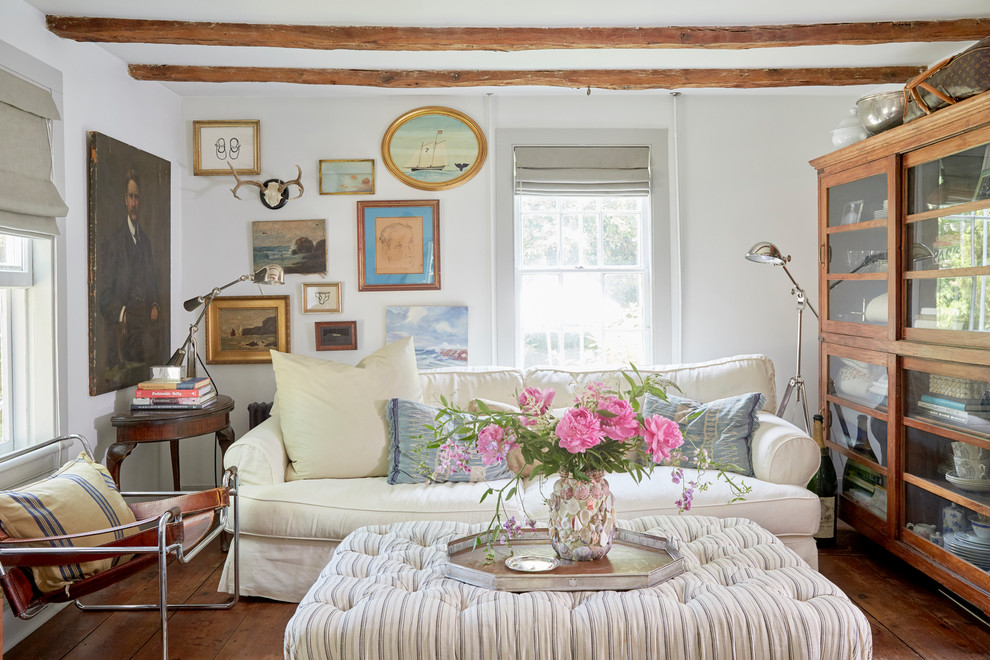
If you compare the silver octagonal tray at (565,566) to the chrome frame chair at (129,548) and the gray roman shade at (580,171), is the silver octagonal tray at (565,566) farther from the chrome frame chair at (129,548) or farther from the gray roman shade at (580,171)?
the gray roman shade at (580,171)

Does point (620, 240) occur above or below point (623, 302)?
above

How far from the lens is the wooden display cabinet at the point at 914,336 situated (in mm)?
2633

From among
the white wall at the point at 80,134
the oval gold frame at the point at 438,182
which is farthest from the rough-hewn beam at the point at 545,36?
the oval gold frame at the point at 438,182

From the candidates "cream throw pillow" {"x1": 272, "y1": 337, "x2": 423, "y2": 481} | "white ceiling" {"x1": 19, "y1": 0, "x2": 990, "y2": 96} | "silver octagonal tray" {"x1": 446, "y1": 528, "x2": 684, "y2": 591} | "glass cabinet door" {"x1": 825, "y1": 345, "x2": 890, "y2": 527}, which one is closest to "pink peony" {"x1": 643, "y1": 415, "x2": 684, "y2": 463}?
"silver octagonal tray" {"x1": 446, "y1": 528, "x2": 684, "y2": 591}

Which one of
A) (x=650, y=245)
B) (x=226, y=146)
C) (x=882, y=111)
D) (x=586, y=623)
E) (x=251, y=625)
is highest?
(x=226, y=146)

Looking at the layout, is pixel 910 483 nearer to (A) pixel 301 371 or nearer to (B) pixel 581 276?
(B) pixel 581 276

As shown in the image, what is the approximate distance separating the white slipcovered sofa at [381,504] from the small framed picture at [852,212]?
3.52 feet

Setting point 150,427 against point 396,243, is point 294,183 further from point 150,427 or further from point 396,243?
point 150,427

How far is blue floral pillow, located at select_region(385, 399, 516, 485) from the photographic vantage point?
316cm

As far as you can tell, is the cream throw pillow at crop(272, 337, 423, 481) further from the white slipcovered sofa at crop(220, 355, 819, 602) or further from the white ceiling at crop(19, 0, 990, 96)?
the white ceiling at crop(19, 0, 990, 96)

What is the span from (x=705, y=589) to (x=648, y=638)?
24cm

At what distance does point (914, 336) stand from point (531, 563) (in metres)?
1.98

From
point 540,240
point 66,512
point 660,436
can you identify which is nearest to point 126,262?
point 66,512

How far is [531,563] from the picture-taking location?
2072 millimetres
